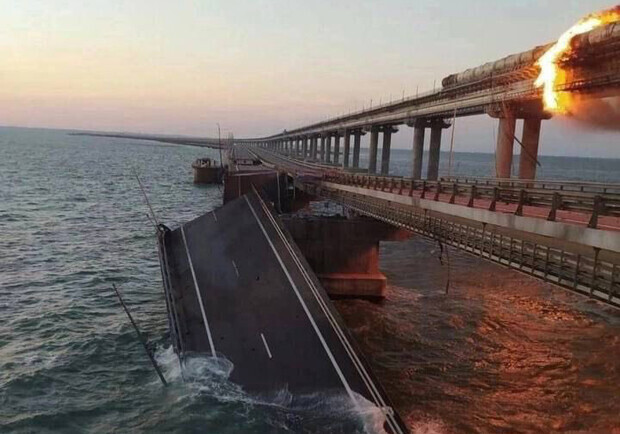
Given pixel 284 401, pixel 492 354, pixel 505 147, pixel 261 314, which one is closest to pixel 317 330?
pixel 261 314

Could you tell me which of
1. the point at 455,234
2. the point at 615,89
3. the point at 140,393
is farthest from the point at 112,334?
the point at 615,89

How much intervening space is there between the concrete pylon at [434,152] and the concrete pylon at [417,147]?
53.5 inches

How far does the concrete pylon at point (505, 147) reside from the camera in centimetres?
4250

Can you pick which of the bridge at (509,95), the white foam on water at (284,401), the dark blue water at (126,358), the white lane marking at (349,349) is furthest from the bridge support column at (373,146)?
the white foam on water at (284,401)

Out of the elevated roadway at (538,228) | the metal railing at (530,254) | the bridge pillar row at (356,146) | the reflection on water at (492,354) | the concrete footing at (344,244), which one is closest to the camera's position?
the metal railing at (530,254)

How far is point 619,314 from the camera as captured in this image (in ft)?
113

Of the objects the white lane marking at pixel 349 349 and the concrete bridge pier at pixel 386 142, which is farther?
the concrete bridge pier at pixel 386 142

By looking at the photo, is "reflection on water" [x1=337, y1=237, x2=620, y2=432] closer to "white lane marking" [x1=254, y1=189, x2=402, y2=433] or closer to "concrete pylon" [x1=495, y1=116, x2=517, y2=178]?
"white lane marking" [x1=254, y1=189, x2=402, y2=433]

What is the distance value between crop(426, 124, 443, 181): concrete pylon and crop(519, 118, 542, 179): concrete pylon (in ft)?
62.4

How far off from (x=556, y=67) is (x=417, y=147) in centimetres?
3092

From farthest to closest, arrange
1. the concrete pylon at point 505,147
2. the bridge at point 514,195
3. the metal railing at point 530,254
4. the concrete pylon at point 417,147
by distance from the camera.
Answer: the concrete pylon at point 417,147 → the concrete pylon at point 505,147 → the bridge at point 514,195 → the metal railing at point 530,254

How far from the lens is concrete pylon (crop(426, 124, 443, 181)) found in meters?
63.9

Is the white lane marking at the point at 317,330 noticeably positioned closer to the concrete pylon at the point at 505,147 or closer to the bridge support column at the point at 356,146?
the concrete pylon at the point at 505,147

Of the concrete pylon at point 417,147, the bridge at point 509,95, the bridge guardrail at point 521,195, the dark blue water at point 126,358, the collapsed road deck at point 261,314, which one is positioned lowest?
the dark blue water at point 126,358
